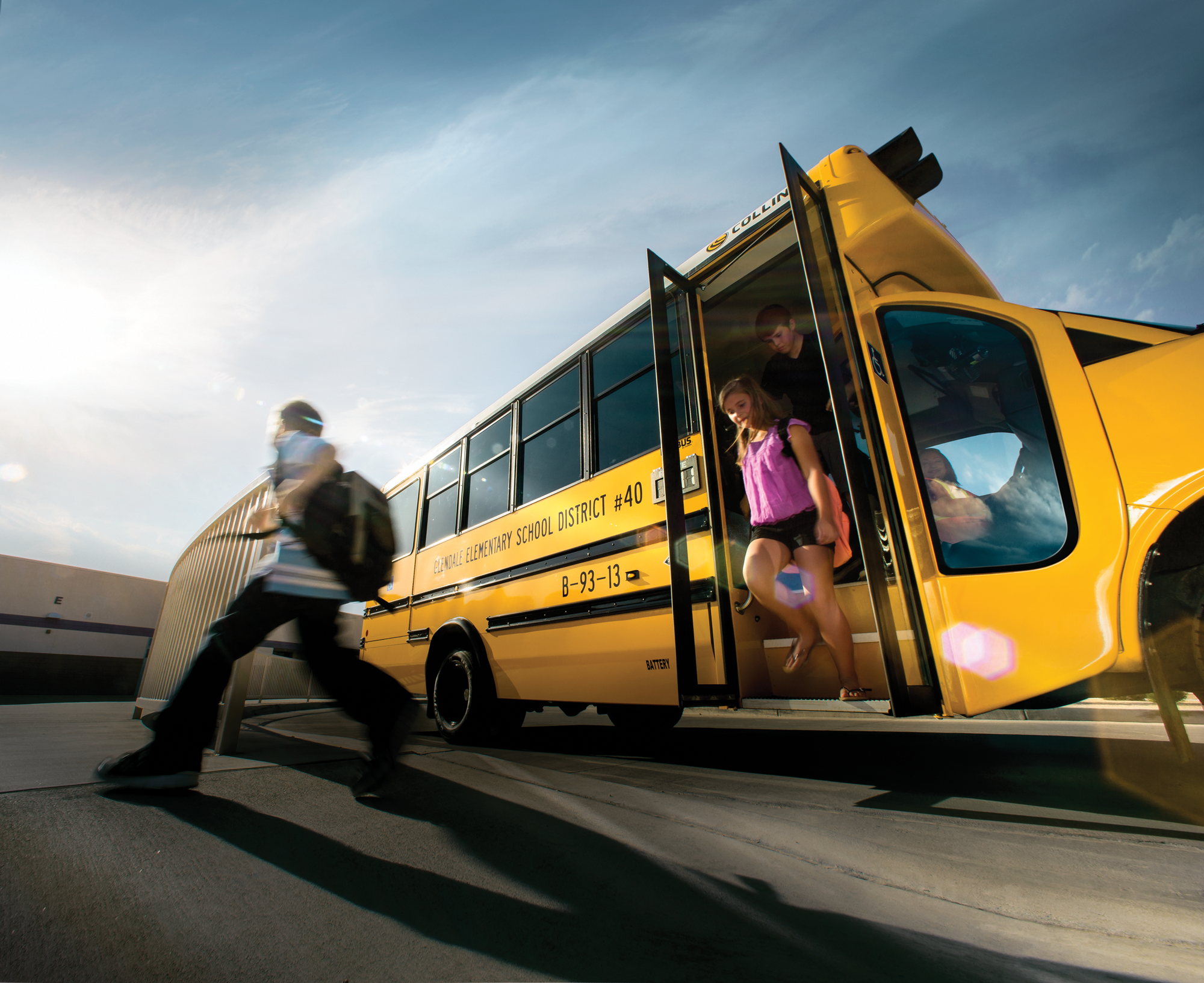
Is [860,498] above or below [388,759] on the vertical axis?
above

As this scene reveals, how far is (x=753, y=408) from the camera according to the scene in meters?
2.86

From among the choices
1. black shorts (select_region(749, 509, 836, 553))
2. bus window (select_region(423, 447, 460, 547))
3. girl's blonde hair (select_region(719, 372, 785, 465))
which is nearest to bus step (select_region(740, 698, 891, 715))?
black shorts (select_region(749, 509, 836, 553))

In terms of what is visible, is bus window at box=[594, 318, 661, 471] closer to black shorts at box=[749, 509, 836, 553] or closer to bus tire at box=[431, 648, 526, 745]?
black shorts at box=[749, 509, 836, 553]

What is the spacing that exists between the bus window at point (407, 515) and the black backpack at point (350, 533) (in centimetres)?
310

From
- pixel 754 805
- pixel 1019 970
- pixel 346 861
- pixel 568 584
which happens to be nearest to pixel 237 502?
pixel 568 584

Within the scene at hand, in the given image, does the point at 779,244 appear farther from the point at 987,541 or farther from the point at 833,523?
the point at 987,541

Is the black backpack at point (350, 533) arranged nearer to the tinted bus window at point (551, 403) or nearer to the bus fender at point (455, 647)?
the tinted bus window at point (551, 403)

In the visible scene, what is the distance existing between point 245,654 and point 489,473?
2506 mm

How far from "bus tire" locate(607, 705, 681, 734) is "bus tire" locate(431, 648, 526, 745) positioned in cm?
94

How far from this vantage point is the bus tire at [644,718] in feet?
14.6

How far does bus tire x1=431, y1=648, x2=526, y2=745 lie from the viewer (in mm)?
3900


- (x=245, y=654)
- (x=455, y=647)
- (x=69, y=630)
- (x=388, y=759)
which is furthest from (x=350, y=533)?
(x=69, y=630)

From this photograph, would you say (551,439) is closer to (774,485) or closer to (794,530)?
(774,485)

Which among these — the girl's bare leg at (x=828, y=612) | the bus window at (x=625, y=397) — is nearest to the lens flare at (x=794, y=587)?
the girl's bare leg at (x=828, y=612)
